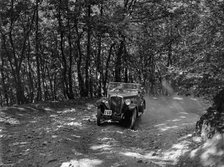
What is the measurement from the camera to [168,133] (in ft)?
31.2

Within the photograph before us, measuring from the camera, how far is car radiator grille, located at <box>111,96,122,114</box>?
37.1ft

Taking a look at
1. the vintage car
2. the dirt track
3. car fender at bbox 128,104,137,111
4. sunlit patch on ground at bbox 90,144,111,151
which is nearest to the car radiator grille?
the vintage car

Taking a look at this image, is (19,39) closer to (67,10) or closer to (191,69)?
(67,10)

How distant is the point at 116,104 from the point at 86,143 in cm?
287

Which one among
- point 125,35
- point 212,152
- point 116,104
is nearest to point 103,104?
point 116,104

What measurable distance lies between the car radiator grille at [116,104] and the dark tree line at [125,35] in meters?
2.11

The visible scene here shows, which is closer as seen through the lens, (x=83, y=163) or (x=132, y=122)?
(x=83, y=163)

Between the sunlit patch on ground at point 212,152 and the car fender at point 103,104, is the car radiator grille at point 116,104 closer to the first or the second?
the car fender at point 103,104

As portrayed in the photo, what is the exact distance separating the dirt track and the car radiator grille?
700 mm

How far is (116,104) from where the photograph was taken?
11.4 m

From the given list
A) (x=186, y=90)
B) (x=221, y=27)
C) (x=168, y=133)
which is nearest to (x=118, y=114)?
(x=168, y=133)

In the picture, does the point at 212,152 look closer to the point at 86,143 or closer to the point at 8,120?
the point at 86,143

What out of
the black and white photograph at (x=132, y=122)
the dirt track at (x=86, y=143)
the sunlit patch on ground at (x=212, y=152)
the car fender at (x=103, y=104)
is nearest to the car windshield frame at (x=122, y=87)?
the black and white photograph at (x=132, y=122)

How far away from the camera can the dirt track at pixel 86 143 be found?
693cm
